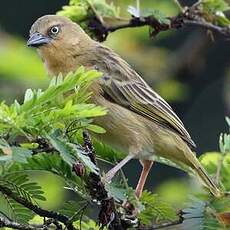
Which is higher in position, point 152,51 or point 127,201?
point 127,201

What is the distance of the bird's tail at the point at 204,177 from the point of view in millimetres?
3918

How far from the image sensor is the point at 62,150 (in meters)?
3.13

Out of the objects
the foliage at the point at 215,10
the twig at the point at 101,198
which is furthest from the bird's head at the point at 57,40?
the twig at the point at 101,198

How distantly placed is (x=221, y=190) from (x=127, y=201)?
1.58ft

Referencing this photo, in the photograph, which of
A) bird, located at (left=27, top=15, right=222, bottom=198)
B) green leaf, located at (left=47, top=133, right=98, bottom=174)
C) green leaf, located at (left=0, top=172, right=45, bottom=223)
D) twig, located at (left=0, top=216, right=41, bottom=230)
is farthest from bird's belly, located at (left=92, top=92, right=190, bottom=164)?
green leaf, located at (left=47, top=133, right=98, bottom=174)

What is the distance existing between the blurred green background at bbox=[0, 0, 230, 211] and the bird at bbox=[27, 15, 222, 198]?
0.35m

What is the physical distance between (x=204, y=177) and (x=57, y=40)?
1.45m

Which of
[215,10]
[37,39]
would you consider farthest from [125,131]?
[215,10]

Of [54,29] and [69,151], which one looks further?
[54,29]

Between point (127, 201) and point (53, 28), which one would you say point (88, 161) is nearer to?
point (127, 201)

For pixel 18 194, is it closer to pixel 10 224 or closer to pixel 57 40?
pixel 10 224

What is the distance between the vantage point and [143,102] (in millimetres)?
5152

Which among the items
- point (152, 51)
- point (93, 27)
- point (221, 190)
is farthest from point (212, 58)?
point (221, 190)

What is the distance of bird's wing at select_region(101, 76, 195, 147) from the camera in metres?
5.02
